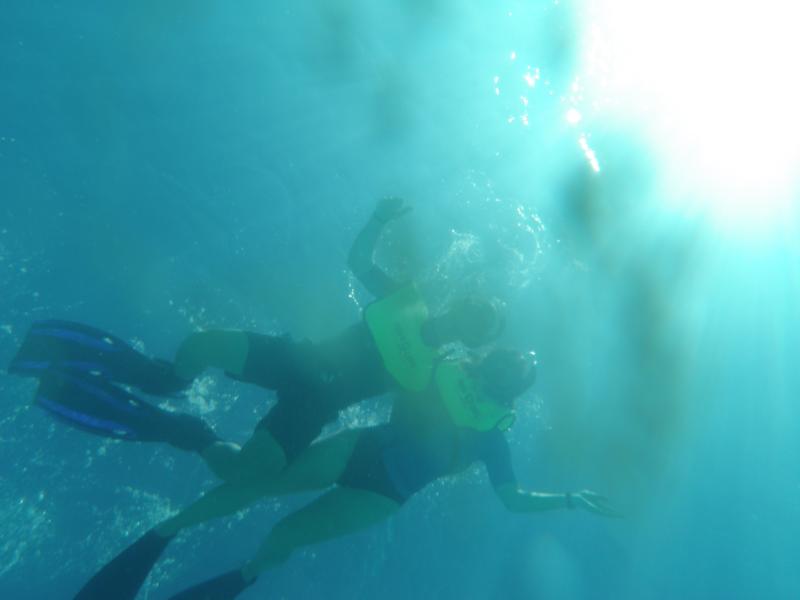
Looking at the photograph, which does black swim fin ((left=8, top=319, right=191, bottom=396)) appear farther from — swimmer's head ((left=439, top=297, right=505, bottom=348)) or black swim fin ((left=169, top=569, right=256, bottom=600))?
swimmer's head ((left=439, top=297, right=505, bottom=348))

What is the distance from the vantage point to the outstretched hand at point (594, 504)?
446 cm

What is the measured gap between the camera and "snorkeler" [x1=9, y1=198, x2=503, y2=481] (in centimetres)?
439

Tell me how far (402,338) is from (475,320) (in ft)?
2.02

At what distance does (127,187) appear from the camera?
6785 millimetres

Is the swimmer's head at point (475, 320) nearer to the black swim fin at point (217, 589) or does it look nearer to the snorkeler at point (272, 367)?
the snorkeler at point (272, 367)

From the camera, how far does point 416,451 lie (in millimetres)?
4539

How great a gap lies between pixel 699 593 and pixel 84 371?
397 inches

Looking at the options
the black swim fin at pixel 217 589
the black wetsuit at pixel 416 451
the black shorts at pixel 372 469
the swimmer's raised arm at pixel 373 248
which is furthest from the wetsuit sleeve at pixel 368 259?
the black swim fin at pixel 217 589

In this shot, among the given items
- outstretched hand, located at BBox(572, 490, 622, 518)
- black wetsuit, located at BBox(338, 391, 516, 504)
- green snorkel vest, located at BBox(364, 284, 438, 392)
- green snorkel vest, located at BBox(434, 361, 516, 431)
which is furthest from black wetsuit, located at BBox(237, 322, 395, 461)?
outstretched hand, located at BBox(572, 490, 622, 518)

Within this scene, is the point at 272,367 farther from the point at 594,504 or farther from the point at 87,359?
the point at 594,504

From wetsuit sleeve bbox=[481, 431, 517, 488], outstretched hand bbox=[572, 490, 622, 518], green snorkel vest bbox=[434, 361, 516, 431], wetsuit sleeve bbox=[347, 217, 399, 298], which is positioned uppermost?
wetsuit sleeve bbox=[347, 217, 399, 298]

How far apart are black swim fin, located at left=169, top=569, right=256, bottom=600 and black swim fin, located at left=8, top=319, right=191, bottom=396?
1.70 m

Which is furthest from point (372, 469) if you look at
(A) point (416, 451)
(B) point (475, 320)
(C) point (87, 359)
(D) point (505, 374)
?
(C) point (87, 359)

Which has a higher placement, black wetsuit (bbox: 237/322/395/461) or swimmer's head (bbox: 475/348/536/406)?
black wetsuit (bbox: 237/322/395/461)
